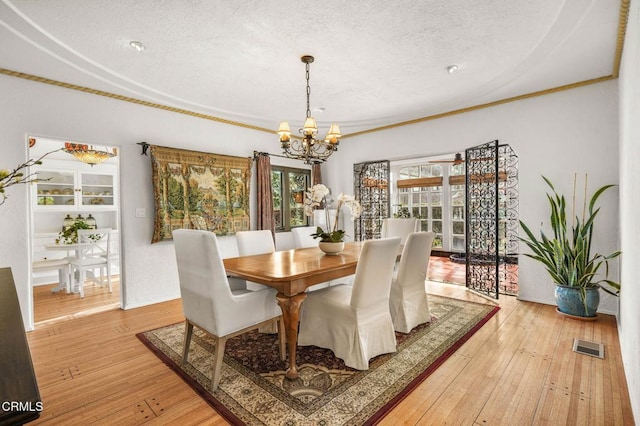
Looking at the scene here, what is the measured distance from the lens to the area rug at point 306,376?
187cm

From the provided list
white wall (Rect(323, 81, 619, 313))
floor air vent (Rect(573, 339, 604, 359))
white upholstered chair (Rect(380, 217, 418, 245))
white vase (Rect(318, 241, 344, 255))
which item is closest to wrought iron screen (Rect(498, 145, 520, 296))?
white wall (Rect(323, 81, 619, 313))

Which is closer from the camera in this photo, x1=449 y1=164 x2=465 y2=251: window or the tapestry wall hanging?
the tapestry wall hanging

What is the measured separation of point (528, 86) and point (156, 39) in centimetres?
401

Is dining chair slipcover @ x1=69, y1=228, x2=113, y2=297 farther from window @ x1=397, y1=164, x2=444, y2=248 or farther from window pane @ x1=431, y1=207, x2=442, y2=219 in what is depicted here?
window pane @ x1=431, y1=207, x2=442, y2=219

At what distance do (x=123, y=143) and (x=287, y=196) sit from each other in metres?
2.81

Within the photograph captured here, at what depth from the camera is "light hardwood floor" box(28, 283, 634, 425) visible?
6.06 ft

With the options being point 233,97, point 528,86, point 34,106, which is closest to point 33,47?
point 34,106

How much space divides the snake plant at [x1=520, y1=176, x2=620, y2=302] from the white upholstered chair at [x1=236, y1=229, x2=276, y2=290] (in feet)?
9.83

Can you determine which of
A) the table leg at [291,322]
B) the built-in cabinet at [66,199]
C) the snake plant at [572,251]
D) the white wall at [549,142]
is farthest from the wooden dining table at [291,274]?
the built-in cabinet at [66,199]

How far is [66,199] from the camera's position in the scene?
19.5 feet

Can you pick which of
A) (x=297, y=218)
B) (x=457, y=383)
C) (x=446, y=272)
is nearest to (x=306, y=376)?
(x=457, y=383)

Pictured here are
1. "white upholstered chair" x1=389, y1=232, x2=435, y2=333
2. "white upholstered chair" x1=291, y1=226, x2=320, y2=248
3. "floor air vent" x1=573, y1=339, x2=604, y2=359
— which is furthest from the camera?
"white upholstered chair" x1=291, y1=226, x2=320, y2=248

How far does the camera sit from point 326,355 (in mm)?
2553

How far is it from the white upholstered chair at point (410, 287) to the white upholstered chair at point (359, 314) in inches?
16.3
